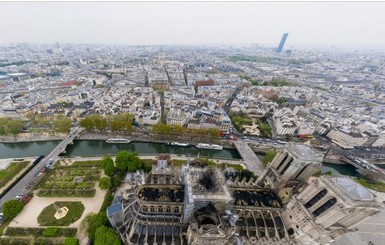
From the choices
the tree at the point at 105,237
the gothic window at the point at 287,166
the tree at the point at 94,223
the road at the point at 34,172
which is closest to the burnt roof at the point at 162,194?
the tree at the point at 105,237

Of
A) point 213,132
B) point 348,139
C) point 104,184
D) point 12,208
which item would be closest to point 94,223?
point 104,184

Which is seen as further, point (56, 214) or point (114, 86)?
point (114, 86)

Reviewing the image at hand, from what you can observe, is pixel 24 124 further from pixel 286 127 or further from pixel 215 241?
pixel 286 127

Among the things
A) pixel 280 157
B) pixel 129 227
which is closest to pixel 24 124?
pixel 129 227

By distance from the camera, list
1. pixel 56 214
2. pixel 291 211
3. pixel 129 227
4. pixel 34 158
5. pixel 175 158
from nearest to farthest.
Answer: pixel 291 211
pixel 129 227
pixel 56 214
pixel 34 158
pixel 175 158

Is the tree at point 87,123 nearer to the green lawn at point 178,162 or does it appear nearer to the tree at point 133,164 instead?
the tree at point 133,164

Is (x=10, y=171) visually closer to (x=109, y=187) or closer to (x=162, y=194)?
(x=109, y=187)
